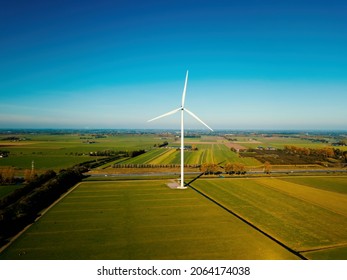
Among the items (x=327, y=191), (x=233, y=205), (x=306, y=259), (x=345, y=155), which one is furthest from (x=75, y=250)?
(x=345, y=155)

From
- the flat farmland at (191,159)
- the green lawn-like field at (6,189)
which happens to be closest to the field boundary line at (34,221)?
the green lawn-like field at (6,189)

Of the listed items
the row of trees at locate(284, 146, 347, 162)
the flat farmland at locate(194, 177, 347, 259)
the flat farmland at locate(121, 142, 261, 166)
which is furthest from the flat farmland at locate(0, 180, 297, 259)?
the row of trees at locate(284, 146, 347, 162)

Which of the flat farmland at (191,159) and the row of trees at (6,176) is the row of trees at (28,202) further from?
the flat farmland at (191,159)

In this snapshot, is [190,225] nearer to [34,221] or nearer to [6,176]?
[34,221]

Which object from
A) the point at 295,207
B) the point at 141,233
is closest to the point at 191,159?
the point at 295,207

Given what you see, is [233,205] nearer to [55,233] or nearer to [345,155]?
[55,233]

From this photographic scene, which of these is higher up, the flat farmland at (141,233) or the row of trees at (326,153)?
the row of trees at (326,153)

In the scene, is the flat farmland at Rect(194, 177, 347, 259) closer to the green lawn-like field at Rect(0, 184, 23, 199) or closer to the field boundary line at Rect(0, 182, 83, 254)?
the field boundary line at Rect(0, 182, 83, 254)
